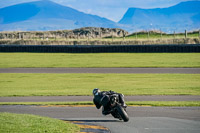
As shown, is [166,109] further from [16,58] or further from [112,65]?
[16,58]

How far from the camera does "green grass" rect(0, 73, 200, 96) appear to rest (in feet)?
59.7

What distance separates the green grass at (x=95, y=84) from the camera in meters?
18.2

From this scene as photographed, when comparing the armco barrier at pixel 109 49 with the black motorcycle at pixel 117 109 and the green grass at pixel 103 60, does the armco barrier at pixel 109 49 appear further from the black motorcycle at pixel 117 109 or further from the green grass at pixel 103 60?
the black motorcycle at pixel 117 109

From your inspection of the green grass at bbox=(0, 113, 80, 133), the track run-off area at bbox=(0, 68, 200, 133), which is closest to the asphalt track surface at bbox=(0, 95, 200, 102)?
the track run-off area at bbox=(0, 68, 200, 133)

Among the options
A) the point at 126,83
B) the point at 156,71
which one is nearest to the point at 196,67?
the point at 156,71

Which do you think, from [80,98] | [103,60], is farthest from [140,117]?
[103,60]

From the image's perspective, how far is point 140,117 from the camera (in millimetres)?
11055

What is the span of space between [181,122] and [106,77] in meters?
15.2

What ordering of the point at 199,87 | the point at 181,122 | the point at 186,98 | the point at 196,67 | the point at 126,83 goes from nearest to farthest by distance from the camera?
the point at 181,122 < the point at 186,98 < the point at 199,87 < the point at 126,83 < the point at 196,67

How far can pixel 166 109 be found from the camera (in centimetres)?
1257

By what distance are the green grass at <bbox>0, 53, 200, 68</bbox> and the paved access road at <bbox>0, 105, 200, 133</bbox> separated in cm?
2037

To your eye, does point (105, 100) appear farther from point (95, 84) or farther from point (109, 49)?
point (109, 49)

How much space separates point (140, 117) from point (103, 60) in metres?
27.0

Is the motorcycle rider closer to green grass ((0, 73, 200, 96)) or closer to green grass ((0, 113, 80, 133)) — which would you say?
green grass ((0, 113, 80, 133))
